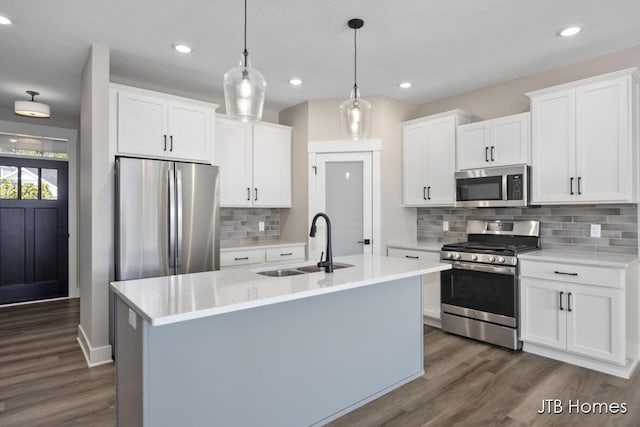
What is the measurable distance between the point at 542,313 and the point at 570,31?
2.30 m

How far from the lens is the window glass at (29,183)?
5090 mm

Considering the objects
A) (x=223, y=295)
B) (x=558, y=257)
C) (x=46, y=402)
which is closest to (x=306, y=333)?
(x=223, y=295)

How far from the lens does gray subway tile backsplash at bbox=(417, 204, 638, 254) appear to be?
321 centimetres

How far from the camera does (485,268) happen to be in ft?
11.5

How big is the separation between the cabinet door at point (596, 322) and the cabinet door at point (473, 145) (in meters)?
1.50

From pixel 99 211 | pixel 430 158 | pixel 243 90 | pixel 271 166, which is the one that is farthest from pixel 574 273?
pixel 99 211

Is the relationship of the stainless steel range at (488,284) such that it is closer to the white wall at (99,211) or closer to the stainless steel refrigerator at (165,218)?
the stainless steel refrigerator at (165,218)

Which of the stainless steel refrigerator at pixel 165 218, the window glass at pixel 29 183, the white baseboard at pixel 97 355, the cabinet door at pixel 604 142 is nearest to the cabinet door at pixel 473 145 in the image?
the cabinet door at pixel 604 142

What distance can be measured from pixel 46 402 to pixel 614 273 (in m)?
4.18

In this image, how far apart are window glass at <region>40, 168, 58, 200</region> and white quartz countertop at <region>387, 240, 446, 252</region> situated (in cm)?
480

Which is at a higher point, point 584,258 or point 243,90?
point 243,90

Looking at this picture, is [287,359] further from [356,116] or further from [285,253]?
[285,253]

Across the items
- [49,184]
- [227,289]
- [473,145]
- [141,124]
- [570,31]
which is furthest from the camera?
[49,184]

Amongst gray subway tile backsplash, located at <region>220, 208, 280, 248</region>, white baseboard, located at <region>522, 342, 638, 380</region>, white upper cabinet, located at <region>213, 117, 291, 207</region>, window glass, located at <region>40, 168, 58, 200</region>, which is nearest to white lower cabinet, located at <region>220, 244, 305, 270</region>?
gray subway tile backsplash, located at <region>220, 208, 280, 248</region>
